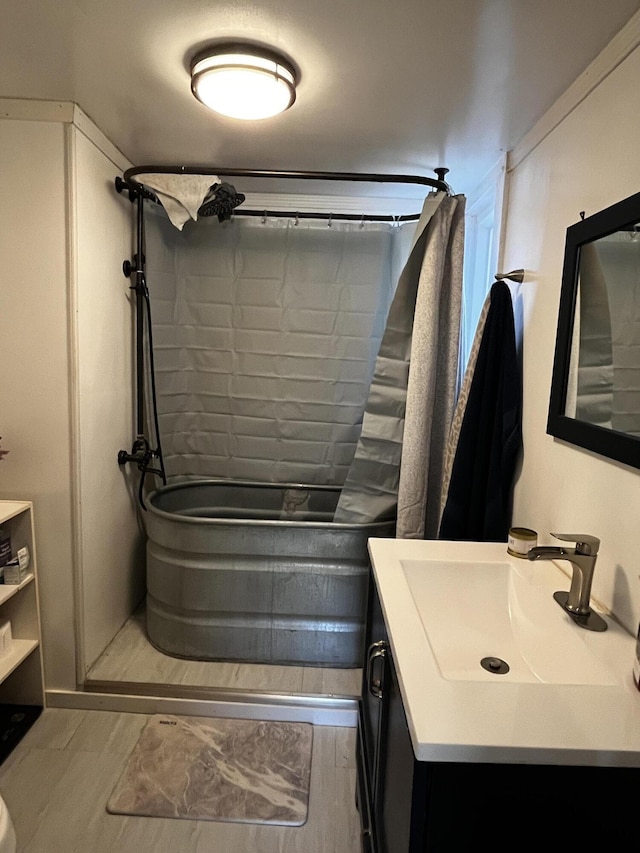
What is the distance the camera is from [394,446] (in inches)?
85.2

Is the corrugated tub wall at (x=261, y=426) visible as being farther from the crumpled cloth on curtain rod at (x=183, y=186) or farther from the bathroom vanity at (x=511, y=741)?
the bathroom vanity at (x=511, y=741)

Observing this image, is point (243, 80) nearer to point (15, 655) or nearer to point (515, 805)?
point (515, 805)

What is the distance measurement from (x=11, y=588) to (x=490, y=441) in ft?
5.62

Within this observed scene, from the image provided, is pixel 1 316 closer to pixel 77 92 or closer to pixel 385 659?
pixel 77 92

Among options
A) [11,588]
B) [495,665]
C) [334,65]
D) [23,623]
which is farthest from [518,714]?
[23,623]

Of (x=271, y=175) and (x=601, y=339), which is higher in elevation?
(x=271, y=175)

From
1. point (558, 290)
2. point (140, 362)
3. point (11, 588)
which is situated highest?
point (558, 290)

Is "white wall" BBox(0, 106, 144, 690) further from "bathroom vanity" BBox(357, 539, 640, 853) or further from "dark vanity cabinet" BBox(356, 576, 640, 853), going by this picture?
"dark vanity cabinet" BBox(356, 576, 640, 853)

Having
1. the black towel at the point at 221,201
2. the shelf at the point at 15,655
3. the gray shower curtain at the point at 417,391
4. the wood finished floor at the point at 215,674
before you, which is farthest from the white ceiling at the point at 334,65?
the wood finished floor at the point at 215,674

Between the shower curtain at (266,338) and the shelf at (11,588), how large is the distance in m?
0.88

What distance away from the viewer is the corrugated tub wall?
220 cm

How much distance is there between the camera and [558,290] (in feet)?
4.87

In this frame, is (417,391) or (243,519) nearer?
(417,391)

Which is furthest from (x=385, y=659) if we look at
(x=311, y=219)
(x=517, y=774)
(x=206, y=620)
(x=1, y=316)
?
(x=311, y=219)
